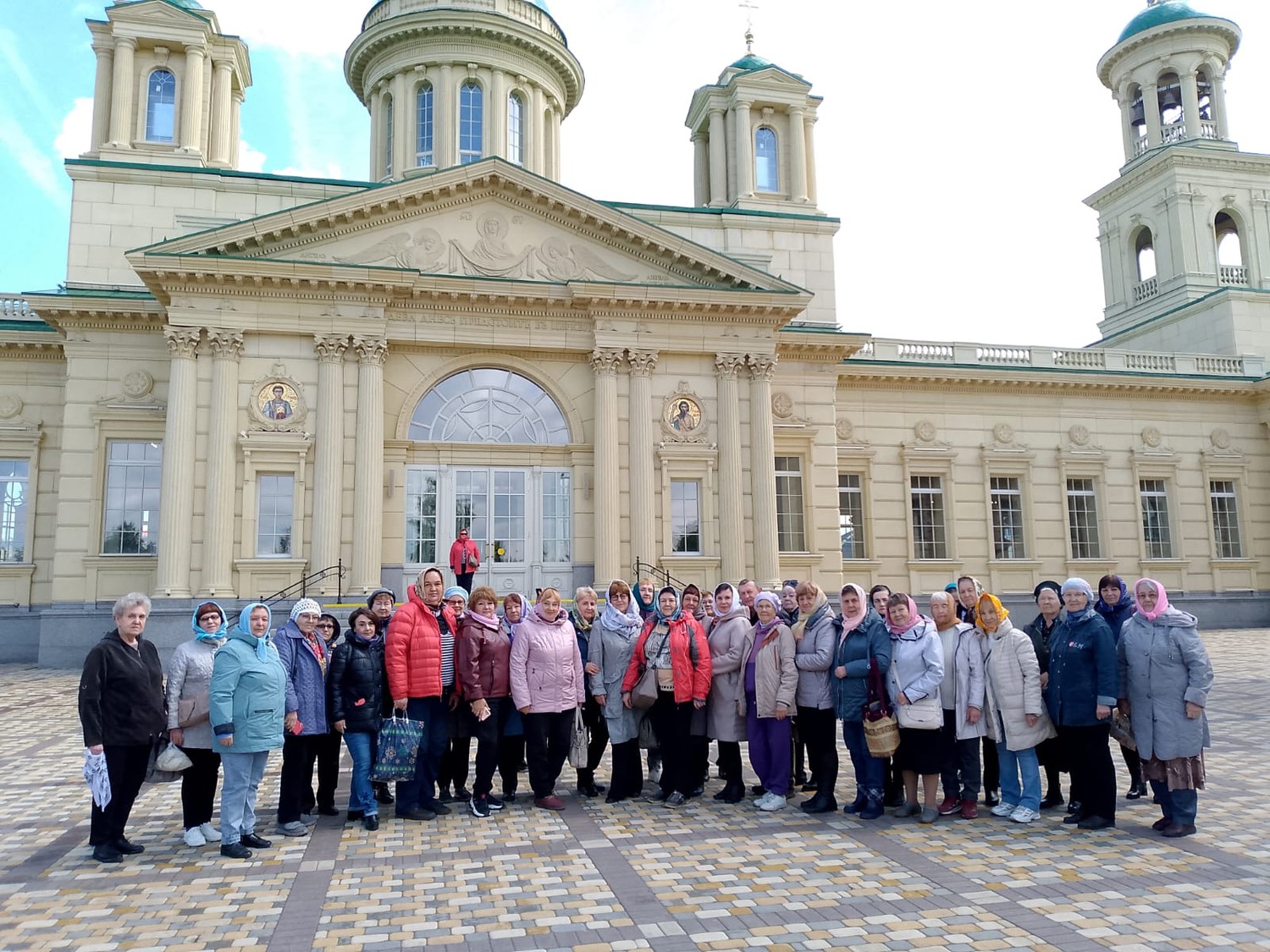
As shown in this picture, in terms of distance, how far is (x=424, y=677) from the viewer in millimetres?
7977

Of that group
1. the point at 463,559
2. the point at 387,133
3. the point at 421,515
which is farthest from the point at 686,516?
the point at 387,133

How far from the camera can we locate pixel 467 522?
21703 millimetres

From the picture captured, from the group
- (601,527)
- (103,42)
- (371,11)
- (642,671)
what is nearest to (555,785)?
(642,671)

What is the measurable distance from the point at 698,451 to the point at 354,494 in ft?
26.3

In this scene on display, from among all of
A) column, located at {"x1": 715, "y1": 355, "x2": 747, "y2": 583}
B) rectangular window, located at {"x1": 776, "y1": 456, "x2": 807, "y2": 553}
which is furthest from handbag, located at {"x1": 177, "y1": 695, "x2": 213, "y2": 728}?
rectangular window, located at {"x1": 776, "y1": 456, "x2": 807, "y2": 553}

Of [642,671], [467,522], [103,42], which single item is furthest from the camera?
[103,42]

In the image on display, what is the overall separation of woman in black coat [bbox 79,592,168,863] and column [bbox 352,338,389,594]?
12937 millimetres

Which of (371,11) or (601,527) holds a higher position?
(371,11)

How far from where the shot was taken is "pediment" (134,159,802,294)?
20922mm

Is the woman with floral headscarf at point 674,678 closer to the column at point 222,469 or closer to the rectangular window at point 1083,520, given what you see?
the column at point 222,469

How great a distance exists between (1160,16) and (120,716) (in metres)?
40.6

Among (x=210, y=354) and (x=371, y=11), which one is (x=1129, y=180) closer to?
(x=371, y=11)

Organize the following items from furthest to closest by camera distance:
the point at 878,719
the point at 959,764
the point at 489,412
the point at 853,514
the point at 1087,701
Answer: the point at 853,514
the point at 489,412
the point at 959,764
the point at 878,719
the point at 1087,701

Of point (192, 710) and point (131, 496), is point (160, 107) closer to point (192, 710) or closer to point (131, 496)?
point (131, 496)
